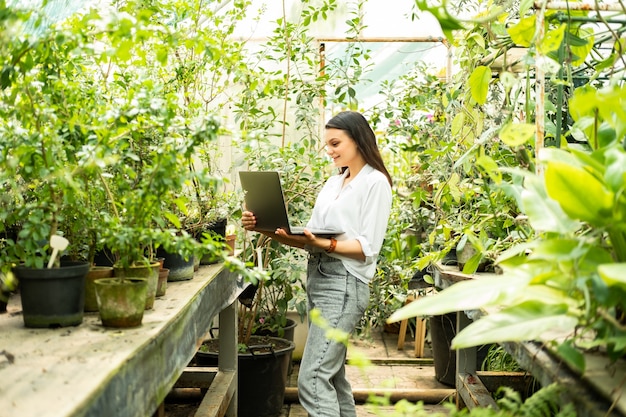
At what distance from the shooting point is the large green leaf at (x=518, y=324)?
106cm

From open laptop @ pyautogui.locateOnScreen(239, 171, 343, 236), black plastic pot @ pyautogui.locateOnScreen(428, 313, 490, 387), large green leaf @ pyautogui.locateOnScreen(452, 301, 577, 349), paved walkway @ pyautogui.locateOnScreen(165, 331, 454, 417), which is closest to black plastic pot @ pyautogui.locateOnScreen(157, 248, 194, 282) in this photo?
open laptop @ pyautogui.locateOnScreen(239, 171, 343, 236)

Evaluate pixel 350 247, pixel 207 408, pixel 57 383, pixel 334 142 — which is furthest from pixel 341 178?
pixel 57 383

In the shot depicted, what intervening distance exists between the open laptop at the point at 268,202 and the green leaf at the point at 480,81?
2.67ft

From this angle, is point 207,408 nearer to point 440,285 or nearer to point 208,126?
point 440,285

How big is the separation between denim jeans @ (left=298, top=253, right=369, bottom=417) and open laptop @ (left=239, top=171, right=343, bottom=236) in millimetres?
171

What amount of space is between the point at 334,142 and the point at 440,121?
1621 mm

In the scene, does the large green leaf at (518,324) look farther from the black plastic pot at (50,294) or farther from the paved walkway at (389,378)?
the paved walkway at (389,378)

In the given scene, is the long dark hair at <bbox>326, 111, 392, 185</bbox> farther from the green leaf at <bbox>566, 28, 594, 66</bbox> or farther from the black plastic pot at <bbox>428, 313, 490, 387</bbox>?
the black plastic pot at <bbox>428, 313, 490, 387</bbox>

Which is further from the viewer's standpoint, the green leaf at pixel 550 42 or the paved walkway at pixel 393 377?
the paved walkway at pixel 393 377

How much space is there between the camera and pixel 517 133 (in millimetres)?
1662

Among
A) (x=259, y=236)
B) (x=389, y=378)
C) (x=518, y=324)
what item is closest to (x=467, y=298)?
(x=518, y=324)

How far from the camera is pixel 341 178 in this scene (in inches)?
118

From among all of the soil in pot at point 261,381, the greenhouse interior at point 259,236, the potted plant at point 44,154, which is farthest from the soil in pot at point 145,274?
the soil in pot at point 261,381

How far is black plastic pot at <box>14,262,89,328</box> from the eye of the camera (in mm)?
1598
